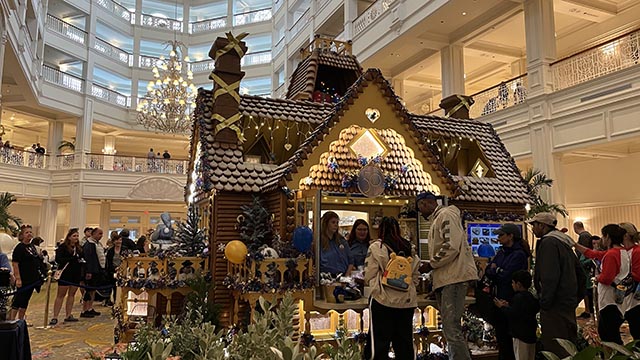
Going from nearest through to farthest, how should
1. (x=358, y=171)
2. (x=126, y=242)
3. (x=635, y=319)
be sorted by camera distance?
(x=635, y=319) → (x=358, y=171) → (x=126, y=242)

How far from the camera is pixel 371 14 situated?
17078mm

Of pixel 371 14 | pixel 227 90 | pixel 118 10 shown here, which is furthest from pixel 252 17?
pixel 227 90

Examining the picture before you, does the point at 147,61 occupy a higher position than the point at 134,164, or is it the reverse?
the point at 147,61

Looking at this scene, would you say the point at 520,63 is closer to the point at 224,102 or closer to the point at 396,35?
the point at 396,35

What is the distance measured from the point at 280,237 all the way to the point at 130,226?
2152 cm

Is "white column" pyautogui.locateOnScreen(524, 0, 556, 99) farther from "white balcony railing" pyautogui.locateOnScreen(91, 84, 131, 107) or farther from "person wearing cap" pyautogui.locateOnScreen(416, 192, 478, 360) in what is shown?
"white balcony railing" pyautogui.locateOnScreen(91, 84, 131, 107)

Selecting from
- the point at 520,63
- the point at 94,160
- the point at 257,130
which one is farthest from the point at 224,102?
the point at 94,160

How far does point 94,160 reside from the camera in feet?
67.2

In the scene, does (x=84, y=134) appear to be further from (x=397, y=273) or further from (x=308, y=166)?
(x=397, y=273)

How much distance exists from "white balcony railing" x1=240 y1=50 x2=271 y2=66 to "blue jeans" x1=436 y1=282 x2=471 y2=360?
24.1 m

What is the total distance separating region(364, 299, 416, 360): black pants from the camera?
454 cm

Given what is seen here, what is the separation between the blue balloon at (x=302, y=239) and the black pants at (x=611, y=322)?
Result: 10.8 ft

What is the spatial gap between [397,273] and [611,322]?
2.34 metres

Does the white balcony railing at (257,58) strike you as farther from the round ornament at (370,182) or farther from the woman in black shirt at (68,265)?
the round ornament at (370,182)
